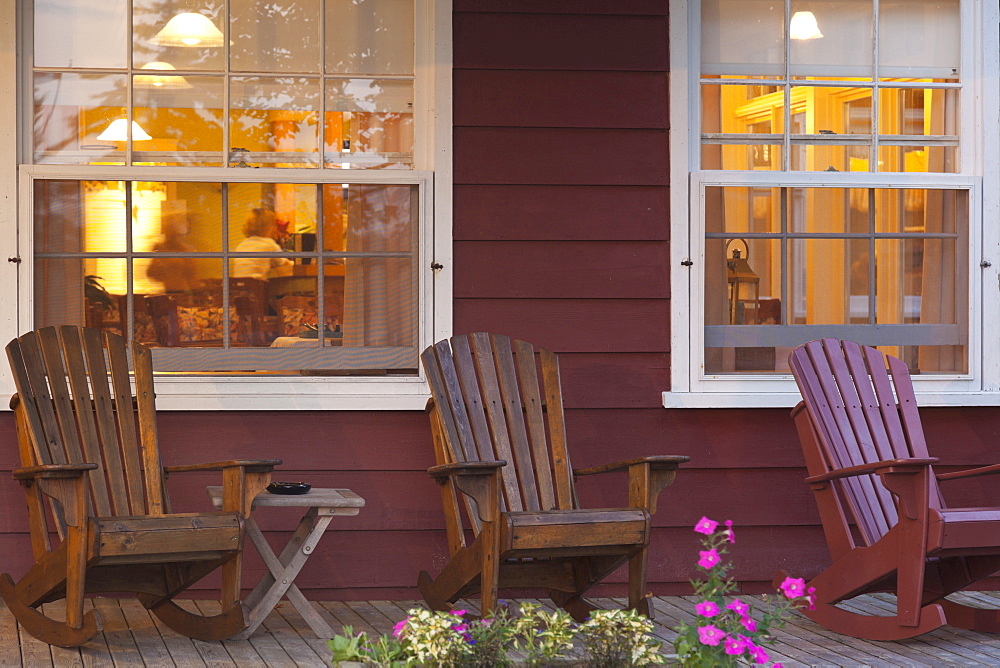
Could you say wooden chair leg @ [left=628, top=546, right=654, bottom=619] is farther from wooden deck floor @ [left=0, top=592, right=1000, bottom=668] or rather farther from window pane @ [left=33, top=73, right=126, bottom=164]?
window pane @ [left=33, top=73, right=126, bottom=164]

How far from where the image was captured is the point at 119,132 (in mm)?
3652

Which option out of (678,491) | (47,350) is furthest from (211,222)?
(678,491)

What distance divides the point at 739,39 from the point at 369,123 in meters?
1.40

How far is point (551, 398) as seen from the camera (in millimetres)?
3475

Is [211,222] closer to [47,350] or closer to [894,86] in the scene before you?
[47,350]

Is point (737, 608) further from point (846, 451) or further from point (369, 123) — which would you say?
point (369, 123)

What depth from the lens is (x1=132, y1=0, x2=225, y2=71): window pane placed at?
3666mm

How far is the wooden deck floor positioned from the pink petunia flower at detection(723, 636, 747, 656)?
40.1 inches

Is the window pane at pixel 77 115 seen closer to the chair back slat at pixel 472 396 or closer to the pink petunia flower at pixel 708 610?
the chair back slat at pixel 472 396

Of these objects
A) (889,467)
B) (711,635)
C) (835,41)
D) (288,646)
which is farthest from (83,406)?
(835,41)

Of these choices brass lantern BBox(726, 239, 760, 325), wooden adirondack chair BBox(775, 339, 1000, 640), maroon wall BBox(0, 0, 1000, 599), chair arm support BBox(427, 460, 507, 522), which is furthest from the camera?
brass lantern BBox(726, 239, 760, 325)

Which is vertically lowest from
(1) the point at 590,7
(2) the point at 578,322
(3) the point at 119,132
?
(2) the point at 578,322

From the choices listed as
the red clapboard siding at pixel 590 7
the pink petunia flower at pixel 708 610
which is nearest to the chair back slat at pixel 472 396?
the red clapboard siding at pixel 590 7

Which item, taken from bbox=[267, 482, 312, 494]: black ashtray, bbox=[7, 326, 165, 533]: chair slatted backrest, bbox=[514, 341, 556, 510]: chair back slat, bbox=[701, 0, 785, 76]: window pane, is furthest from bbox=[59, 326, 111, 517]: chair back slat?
bbox=[701, 0, 785, 76]: window pane
